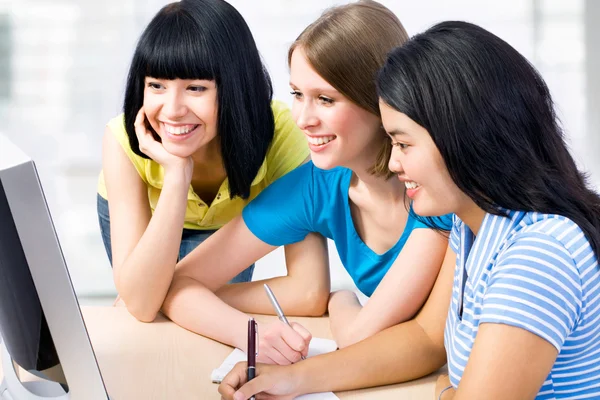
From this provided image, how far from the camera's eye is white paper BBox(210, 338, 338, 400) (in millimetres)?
1114

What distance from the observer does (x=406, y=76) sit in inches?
39.0

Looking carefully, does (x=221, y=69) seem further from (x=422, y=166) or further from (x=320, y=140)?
(x=422, y=166)

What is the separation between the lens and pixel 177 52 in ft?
4.71

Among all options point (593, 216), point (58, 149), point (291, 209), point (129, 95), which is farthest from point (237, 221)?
point (58, 149)

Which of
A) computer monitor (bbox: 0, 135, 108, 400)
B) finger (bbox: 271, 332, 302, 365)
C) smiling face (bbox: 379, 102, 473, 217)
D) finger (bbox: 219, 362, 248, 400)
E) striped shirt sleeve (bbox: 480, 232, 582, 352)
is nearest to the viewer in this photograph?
computer monitor (bbox: 0, 135, 108, 400)

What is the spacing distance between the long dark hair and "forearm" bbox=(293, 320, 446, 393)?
1.09 ft

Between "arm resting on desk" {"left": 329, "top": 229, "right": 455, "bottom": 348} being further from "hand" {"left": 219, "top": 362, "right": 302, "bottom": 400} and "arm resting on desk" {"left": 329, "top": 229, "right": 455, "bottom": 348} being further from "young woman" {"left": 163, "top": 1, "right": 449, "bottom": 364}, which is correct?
"hand" {"left": 219, "top": 362, "right": 302, "bottom": 400}

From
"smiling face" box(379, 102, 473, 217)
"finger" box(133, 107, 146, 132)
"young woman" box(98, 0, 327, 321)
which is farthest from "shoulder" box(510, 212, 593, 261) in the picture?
"finger" box(133, 107, 146, 132)

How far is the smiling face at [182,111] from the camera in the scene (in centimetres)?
147

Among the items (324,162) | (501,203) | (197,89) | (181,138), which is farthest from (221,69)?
(501,203)

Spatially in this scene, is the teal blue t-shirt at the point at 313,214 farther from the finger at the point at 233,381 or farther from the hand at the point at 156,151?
the finger at the point at 233,381

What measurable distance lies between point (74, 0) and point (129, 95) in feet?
8.54

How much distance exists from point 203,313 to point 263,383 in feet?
1.10

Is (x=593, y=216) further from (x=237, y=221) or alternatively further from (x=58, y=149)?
→ (x=58, y=149)
